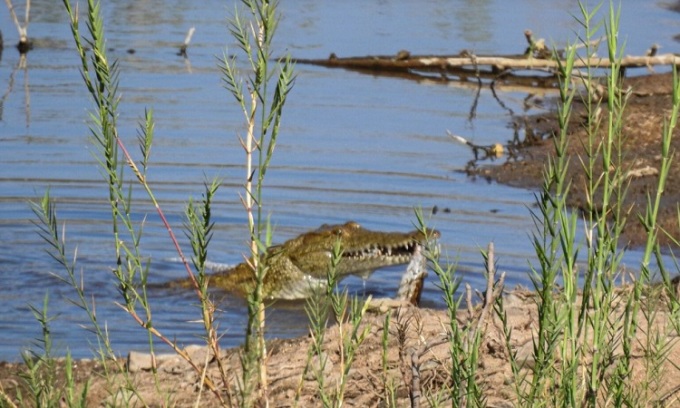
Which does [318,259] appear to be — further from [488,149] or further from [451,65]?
[451,65]

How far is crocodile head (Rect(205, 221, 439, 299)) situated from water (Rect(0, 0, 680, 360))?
194mm

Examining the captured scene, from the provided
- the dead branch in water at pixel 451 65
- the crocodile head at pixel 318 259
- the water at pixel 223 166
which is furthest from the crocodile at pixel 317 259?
the dead branch in water at pixel 451 65

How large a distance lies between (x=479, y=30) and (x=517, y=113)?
1065 centimetres

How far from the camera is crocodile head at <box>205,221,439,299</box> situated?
875 cm

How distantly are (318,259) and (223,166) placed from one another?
11.8ft

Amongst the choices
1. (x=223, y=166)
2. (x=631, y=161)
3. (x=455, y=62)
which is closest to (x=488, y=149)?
(x=631, y=161)

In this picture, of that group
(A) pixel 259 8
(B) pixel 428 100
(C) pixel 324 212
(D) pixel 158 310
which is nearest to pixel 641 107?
(B) pixel 428 100

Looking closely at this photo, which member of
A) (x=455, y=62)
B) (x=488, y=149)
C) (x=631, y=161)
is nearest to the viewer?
(x=631, y=161)

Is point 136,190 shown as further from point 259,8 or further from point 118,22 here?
point 118,22

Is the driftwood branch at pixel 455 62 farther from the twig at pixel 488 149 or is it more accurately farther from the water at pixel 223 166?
the twig at pixel 488 149

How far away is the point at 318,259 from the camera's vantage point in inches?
344

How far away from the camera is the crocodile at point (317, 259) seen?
8.75 metres

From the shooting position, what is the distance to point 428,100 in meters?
17.1

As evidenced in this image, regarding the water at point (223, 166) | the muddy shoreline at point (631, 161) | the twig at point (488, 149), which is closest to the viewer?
the water at point (223, 166)
